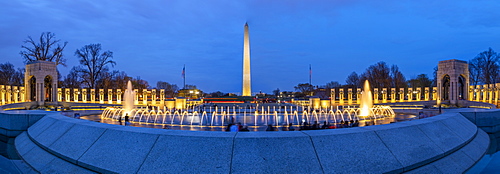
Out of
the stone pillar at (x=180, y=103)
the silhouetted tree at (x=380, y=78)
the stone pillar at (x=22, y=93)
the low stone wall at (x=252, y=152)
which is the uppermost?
the silhouetted tree at (x=380, y=78)

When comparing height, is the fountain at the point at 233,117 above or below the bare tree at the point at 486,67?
below

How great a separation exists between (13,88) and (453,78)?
50.2 meters

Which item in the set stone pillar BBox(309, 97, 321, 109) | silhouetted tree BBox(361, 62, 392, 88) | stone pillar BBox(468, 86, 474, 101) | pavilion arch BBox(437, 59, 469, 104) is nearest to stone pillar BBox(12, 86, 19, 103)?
stone pillar BBox(309, 97, 321, 109)

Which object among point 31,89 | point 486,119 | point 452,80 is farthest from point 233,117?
point 452,80

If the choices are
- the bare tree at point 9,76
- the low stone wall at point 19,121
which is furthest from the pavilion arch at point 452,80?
the bare tree at point 9,76

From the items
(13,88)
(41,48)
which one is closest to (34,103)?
(13,88)

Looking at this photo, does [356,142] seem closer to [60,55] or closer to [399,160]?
[399,160]

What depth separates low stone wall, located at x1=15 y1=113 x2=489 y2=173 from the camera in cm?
491

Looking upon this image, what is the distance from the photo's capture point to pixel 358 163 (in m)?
5.11

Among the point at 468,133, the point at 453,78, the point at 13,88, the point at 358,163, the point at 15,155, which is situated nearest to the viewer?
the point at 358,163

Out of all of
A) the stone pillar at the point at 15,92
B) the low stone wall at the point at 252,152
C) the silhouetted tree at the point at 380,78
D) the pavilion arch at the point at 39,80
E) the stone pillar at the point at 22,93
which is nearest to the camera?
the low stone wall at the point at 252,152

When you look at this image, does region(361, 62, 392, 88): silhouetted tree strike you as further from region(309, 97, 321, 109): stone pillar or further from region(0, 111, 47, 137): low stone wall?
region(0, 111, 47, 137): low stone wall

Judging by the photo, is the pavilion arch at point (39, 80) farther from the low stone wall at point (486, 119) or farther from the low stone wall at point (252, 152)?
the low stone wall at point (486, 119)

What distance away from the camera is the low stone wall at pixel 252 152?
16.1 feet
